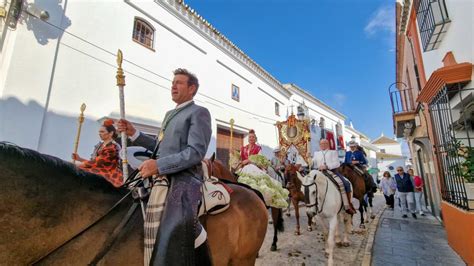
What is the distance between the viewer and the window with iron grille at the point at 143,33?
7409 mm

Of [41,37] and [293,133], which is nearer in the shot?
[41,37]

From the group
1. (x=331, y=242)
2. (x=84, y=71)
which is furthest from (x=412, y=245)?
(x=84, y=71)

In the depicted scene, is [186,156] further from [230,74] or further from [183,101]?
[230,74]

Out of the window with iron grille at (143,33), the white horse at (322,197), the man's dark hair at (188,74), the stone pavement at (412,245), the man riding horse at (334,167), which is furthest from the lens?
the window with iron grille at (143,33)

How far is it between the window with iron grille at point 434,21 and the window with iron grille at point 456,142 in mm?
1409

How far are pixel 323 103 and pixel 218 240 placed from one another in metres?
22.9

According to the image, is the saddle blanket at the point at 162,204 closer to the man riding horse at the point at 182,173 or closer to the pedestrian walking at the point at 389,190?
the man riding horse at the point at 182,173

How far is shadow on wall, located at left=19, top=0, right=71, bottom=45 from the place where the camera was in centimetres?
487

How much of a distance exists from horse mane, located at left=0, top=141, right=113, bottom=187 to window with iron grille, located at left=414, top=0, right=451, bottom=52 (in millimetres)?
6652

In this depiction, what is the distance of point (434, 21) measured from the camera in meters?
5.02

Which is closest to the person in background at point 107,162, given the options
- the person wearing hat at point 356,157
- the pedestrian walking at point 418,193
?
the person wearing hat at point 356,157

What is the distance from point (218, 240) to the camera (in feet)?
6.22

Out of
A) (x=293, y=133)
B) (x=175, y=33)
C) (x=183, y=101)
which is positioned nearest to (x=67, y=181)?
(x=183, y=101)

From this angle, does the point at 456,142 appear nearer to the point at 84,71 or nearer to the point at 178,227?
the point at 178,227
